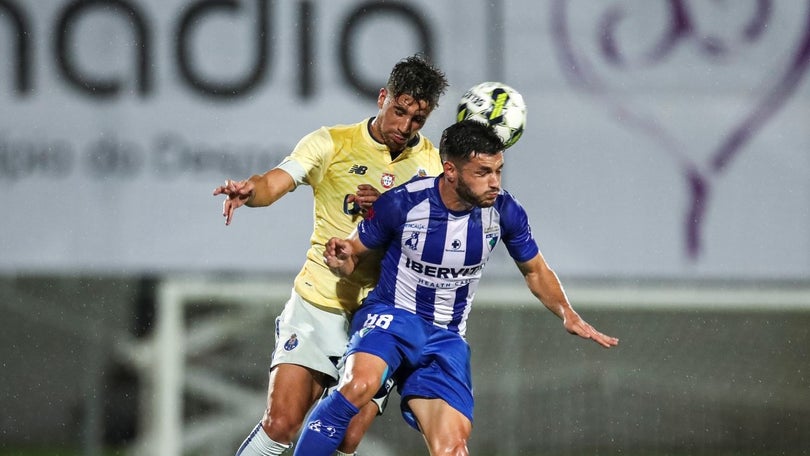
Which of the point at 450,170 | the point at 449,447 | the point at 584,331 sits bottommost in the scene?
the point at 449,447

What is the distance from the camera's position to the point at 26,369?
6574 millimetres

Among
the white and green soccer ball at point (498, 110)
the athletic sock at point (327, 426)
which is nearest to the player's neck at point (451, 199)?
the white and green soccer ball at point (498, 110)

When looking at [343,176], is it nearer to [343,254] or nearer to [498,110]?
[343,254]

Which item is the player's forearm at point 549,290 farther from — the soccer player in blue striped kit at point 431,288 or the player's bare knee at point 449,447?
the player's bare knee at point 449,447

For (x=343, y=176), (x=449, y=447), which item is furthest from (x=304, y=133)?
(x=449, y=447)

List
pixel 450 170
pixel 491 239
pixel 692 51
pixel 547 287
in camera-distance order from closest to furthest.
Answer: pixel 450 170
pixel 491 239
pixel 547 287
pixel 692 51

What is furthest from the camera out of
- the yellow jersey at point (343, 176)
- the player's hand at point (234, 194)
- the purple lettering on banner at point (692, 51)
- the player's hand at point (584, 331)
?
the purple lettering on banner at point (692, 51)

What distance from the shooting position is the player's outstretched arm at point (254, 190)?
12.1 ft

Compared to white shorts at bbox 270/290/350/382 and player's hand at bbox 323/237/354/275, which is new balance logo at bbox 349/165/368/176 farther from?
white shorts at bbox 270/290/350/382

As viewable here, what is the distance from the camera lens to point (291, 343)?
4176 millimetres

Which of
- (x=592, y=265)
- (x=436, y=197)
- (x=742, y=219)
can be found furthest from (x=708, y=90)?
(x=436, y=197)

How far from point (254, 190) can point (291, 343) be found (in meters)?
0.65

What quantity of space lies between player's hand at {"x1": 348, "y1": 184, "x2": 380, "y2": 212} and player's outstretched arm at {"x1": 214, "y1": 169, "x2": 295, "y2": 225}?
23 cm

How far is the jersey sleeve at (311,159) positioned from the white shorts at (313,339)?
46 centimetres
